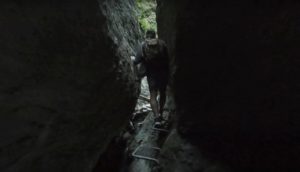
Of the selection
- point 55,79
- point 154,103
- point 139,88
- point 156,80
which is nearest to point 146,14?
point 156,80

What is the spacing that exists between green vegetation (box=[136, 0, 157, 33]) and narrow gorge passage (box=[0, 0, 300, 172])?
4.17m

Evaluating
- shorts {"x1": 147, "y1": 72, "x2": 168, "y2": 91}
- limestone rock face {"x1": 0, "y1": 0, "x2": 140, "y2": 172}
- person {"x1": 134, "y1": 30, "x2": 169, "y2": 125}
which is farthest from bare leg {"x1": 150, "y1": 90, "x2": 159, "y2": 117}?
limestone rock face {"x1": 0, "y1": 0, "x2": 140, "y2": 172}

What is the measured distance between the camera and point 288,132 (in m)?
5.99

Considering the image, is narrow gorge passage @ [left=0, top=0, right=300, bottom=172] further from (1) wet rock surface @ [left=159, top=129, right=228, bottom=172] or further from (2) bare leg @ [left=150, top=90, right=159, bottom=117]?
(2) bare leg @ [left=150, top=90, right=159, bottom=117]

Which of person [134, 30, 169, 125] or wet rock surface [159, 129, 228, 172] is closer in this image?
wet rock surface [159, 129, 228, 172]

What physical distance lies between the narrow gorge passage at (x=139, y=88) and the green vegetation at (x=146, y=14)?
4.17m

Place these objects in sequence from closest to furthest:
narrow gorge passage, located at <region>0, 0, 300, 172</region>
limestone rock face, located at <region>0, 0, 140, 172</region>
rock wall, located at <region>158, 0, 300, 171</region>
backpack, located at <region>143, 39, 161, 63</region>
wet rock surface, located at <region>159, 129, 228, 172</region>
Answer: limestone rock face, located at <region>0, 0, 140, 172</region>
narrow gorge passage, located at <region>0, 0, 300, 172</region>
rock wall, located at <region>158, 0, 300, 171</region>
wet rock surface, located at <region>159, 129, 228, 172</region>
backpack, located at <region>143, 39, 161, 63</region>

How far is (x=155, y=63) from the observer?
712cm

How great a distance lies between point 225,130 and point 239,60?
1.42 meters

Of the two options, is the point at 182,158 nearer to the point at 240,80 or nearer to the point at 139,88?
the point at 139,88

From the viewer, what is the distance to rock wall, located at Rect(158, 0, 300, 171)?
540 centimetres

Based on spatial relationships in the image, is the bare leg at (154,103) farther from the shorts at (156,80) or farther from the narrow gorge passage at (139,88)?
the narrow gorge passage at (139,88)

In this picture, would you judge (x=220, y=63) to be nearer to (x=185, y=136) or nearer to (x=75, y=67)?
(x=185, y=136)

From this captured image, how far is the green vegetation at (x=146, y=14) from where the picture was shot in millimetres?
12117
